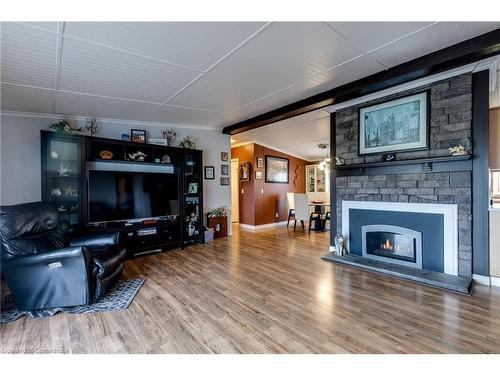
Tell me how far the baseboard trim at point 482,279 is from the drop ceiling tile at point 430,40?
2562 millimetres

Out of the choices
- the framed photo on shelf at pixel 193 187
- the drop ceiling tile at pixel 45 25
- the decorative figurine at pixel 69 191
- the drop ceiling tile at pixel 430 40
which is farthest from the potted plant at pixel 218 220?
the drop ceiling tile at pixel 430 40

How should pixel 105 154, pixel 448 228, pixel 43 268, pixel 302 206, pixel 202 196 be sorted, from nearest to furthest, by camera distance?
1. pixel 43 268
2. pixel 448 228
3. pixel 105 154
4. pixel 202 196
5. pixel 302 206

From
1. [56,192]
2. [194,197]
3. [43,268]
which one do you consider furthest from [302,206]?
[43,268]

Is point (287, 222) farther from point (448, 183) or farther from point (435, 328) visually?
point (435, 328)

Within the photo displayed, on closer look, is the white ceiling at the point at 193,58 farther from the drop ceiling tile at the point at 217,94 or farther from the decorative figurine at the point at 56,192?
the decorative figurine at the point at 56,192

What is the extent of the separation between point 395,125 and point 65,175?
4.93 meters

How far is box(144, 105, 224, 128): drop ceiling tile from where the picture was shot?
4070mm

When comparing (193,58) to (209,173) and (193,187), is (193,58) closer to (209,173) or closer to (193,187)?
(193,187)

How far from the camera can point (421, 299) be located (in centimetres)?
242

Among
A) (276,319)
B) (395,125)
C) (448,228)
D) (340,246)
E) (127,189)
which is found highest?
(395,125)

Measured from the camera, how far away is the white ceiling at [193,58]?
6.55 feet

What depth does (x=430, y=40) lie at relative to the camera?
224cm

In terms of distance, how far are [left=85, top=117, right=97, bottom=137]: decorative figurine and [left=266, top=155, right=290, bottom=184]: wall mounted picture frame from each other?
429cm
